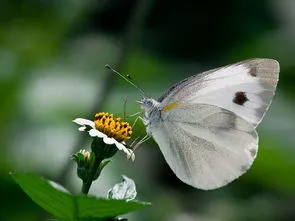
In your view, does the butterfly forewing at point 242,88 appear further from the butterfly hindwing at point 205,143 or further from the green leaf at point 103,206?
the green leaf at point 103,206

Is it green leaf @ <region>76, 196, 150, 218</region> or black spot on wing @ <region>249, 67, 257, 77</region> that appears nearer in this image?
green leaf @ <region>76, 196, 150, 218</region>

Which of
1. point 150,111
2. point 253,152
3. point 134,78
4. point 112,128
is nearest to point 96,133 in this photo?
point 112,128

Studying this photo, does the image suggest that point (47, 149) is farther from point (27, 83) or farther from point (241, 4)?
point (241, 4)

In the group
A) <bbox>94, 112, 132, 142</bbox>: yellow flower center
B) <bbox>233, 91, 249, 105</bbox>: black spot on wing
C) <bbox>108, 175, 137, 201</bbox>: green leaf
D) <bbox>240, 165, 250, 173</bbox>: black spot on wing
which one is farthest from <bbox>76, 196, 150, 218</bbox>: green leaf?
<bbox>233, 91, 249, 105</bbox>: black spot on wing

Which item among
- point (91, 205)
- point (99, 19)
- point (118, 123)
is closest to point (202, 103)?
point (118, 123)

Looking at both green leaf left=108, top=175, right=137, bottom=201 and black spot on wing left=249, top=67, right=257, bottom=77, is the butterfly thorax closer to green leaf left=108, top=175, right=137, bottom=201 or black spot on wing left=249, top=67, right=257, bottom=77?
black spot on wing left=249, top=67, right=257, bottom=77

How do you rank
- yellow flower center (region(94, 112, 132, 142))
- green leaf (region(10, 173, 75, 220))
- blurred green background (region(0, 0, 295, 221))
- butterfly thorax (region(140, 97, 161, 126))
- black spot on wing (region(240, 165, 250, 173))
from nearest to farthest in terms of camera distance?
green leaf (region(10, 173, 75, 220))
yellow flower center (region(94, 112, 132, 142))
black spot on wing (region(240, 165, 250, 173))
butterfly thorax (region(140, 97, 161, 126))
blurred green background (region(0, 0, 295, 221))

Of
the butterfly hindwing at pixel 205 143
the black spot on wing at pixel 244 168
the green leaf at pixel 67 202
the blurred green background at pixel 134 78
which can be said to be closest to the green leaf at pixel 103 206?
the green leaf at pixel 67 202

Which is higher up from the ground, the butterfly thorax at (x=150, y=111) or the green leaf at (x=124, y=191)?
the butterfly thorax at (x=150, y=111)
